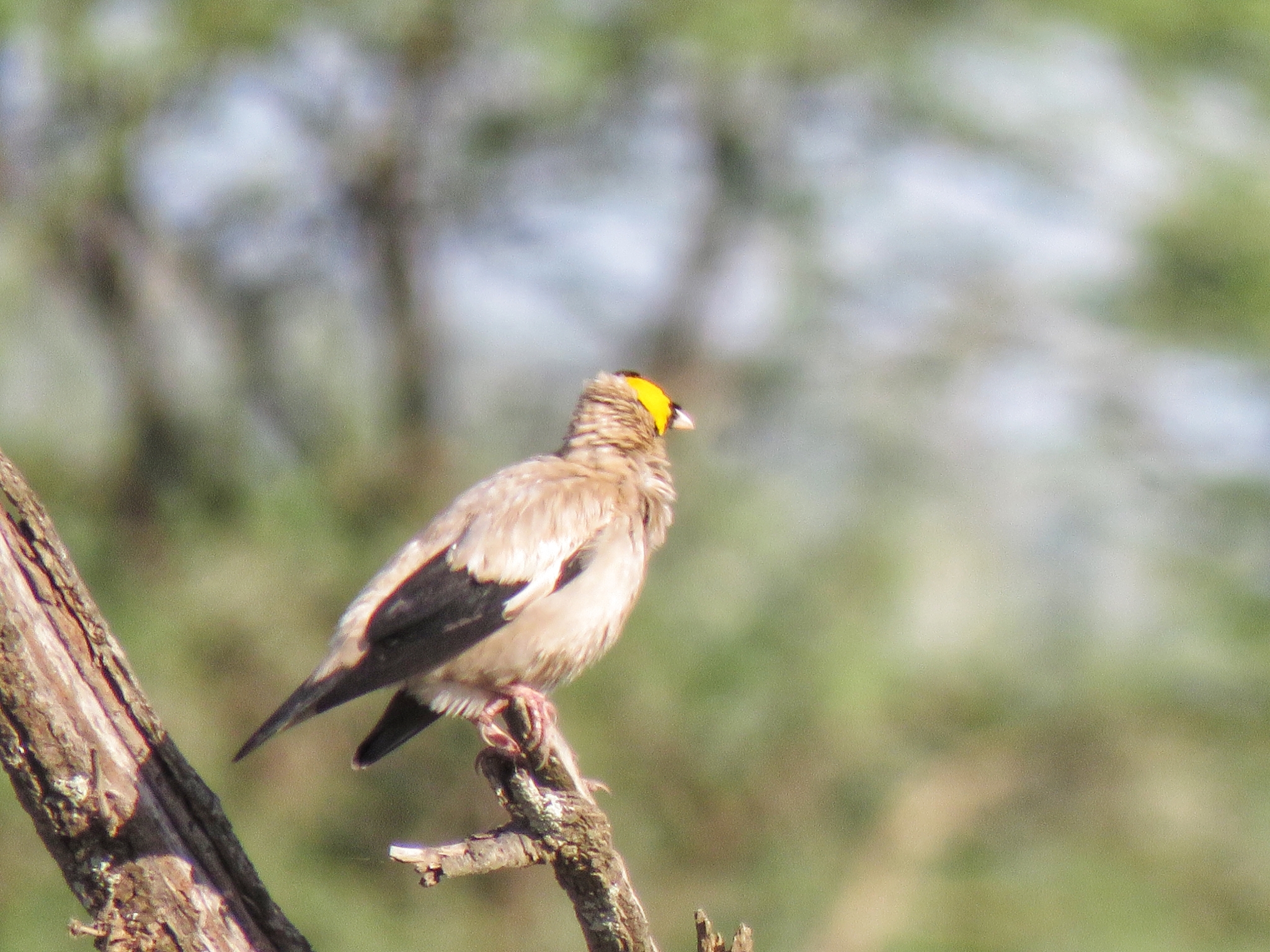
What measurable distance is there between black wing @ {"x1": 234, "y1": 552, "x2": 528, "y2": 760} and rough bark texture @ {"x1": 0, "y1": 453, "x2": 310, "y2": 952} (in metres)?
0.93

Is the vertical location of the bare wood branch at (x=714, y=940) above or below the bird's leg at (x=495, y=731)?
below

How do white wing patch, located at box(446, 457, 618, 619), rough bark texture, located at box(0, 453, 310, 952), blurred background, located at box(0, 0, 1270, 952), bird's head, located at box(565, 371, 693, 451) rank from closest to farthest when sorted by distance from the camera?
rough bark texture, located at box(0, 453, 310, 952), white wing patch, located at box(446, 457, 618, 619), bird's head, located at box(565, 371, 693, 451), blurred background, located at box(0, 0, 1270, 952)

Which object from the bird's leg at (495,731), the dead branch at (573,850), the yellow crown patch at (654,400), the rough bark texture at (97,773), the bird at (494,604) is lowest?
the rough bark texture at (97,773)

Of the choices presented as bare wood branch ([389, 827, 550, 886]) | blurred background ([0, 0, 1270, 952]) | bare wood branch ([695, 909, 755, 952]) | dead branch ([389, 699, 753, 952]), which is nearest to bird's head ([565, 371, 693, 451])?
dead branch ([389, 699, 753, 952])

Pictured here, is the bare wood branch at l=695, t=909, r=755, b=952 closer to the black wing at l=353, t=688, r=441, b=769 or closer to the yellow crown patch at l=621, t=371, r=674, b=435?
the black wing at l=353, t=688, r=441, b=769

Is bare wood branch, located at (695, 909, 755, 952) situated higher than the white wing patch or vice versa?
the white wing patch

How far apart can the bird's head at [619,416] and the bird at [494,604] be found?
268mm

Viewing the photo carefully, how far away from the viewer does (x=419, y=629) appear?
14.6 ft

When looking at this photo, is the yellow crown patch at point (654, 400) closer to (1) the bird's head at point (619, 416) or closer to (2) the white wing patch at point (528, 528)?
(1) the bird's head at point (619, 416)

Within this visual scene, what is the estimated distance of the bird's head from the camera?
5219 millimetres

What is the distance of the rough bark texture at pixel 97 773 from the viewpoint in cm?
321

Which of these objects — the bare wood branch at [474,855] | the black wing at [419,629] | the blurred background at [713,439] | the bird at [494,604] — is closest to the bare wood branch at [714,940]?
the bare wood branch at [474,855]

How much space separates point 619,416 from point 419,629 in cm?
117

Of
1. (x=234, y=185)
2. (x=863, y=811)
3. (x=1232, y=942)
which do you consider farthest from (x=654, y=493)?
(x=1232, y=942)
